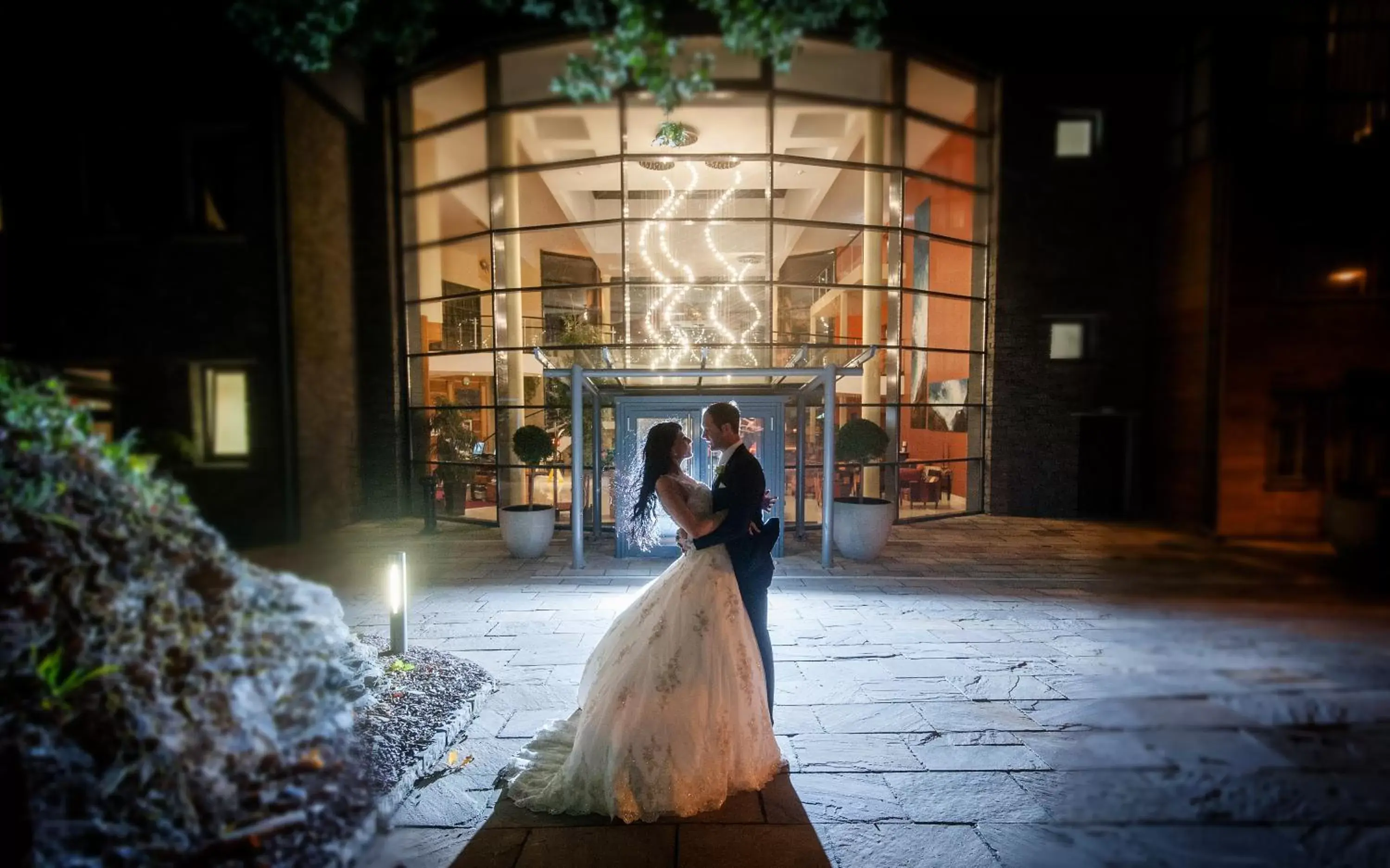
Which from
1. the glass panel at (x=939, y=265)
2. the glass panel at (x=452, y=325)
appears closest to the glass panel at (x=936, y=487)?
the glass panel at (x=939, y=265)

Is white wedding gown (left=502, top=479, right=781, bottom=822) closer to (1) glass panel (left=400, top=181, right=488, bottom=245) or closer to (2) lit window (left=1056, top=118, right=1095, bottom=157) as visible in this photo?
(2) lit window (left=1056, top=118, right=1095, bottom=157)

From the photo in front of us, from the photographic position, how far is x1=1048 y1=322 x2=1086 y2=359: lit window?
Result: 282 centimetres

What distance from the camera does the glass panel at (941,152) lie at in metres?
11.3

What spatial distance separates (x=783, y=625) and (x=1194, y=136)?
6670 millimetres

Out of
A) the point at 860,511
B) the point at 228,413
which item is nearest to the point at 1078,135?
the point at 860,511

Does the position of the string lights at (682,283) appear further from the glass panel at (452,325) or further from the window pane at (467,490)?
the window pane at (467,490)

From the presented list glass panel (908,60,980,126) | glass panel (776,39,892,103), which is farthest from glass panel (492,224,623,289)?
glass panel (908,60,980,126)

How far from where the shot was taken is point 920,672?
174 inches

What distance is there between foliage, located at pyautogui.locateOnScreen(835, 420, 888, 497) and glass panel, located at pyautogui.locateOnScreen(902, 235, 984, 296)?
14.4ft

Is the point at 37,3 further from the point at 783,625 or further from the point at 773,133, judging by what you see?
the point at 773,133

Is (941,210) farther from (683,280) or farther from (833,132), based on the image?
(683,280)

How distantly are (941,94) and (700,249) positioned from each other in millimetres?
5560

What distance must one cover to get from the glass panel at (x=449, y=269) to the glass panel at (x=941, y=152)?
7927 millimetres

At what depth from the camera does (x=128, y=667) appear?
8.76ft
